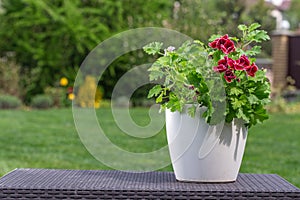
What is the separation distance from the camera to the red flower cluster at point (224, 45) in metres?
2.97

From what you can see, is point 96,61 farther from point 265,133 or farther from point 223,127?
point 223,127

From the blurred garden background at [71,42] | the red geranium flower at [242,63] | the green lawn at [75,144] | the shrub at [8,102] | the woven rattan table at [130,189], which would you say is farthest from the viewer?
the blurred garden background at [71,42]

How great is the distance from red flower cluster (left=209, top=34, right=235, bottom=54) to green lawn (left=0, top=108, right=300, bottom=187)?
214 centimetres

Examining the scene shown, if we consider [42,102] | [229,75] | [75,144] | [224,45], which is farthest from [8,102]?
[229,75]

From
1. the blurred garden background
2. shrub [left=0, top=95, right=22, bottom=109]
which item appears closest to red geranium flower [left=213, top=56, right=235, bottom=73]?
the blurred garden background

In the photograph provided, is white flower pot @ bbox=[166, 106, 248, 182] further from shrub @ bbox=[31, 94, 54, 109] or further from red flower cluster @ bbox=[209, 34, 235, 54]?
shrub @ bbox=[31, 94, 54, 109]

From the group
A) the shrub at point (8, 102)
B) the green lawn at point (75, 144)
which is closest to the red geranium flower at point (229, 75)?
the green lawn at point (75, 144)

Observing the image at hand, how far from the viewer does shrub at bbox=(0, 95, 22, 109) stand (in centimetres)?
1032

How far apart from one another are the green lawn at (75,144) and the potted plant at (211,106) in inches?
80.0

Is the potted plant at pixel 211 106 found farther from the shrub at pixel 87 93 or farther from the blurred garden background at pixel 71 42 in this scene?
the shrub at pixel 87 93

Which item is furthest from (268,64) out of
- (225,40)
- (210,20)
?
(225,40)

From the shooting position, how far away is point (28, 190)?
2717mm

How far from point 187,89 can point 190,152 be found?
311 millimetres

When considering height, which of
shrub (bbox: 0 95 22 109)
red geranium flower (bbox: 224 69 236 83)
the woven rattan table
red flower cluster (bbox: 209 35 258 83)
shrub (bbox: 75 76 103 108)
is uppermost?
red flower cluster (bbox: 209 35 258 83)
